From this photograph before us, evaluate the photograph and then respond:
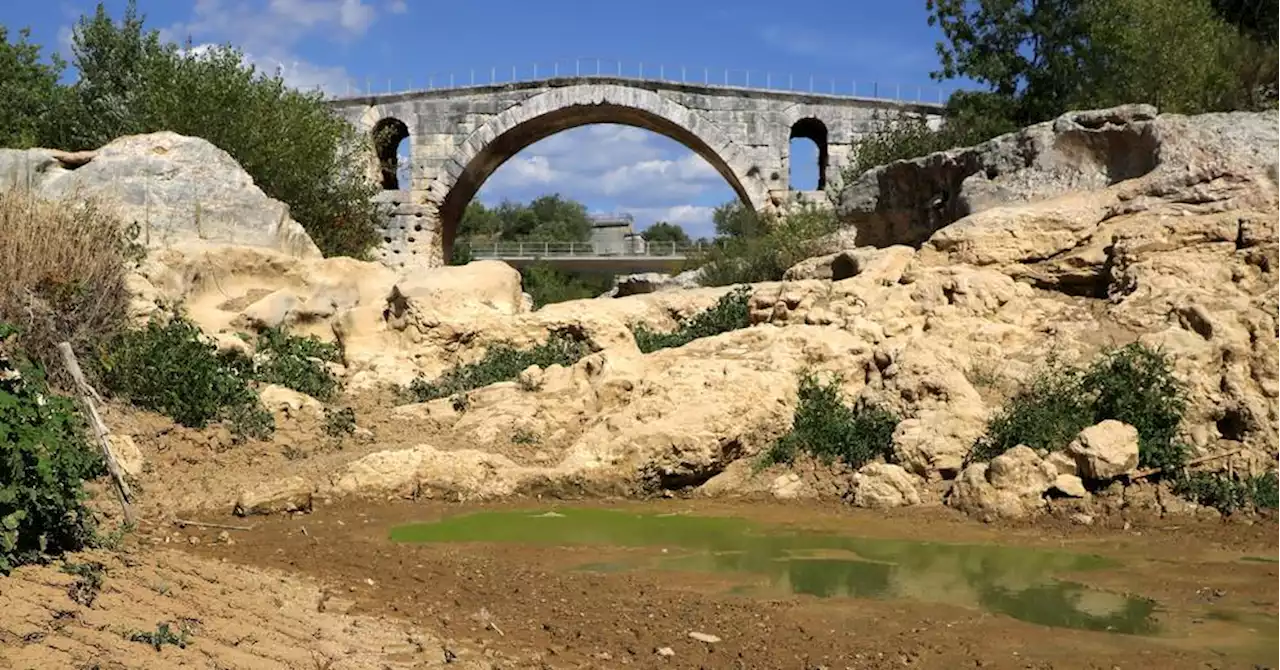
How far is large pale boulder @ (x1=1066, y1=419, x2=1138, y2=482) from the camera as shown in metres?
6.91

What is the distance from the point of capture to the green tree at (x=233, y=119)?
54.9 feet

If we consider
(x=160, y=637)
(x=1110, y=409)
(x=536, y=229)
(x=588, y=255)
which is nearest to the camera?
(x=160, y=637)

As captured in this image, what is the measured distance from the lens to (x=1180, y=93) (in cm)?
1590

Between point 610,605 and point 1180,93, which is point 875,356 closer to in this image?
point 610,605

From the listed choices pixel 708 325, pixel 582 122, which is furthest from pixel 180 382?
pixel 582 122

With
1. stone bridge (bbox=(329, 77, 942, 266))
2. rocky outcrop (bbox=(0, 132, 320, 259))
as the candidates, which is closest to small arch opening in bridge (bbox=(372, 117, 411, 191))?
stone bridge (bbox=(329, 77, 942, 266))

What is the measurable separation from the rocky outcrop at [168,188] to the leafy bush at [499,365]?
307 cm

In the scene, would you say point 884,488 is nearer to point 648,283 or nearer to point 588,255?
point 648,283

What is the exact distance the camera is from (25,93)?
913 inches

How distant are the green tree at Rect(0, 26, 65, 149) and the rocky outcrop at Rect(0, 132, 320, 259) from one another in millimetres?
8686

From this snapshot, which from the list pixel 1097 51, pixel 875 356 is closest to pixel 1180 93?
pixel 1097 51

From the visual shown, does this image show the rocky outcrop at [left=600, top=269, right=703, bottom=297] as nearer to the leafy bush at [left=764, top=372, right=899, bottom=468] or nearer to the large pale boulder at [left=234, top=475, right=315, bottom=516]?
the leafy bush at [left=764, top=372, right=899, bottom=468]

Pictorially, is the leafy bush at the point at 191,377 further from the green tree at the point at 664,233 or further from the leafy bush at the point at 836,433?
the green tree at the point at 664,233

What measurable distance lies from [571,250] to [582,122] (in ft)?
64.2
